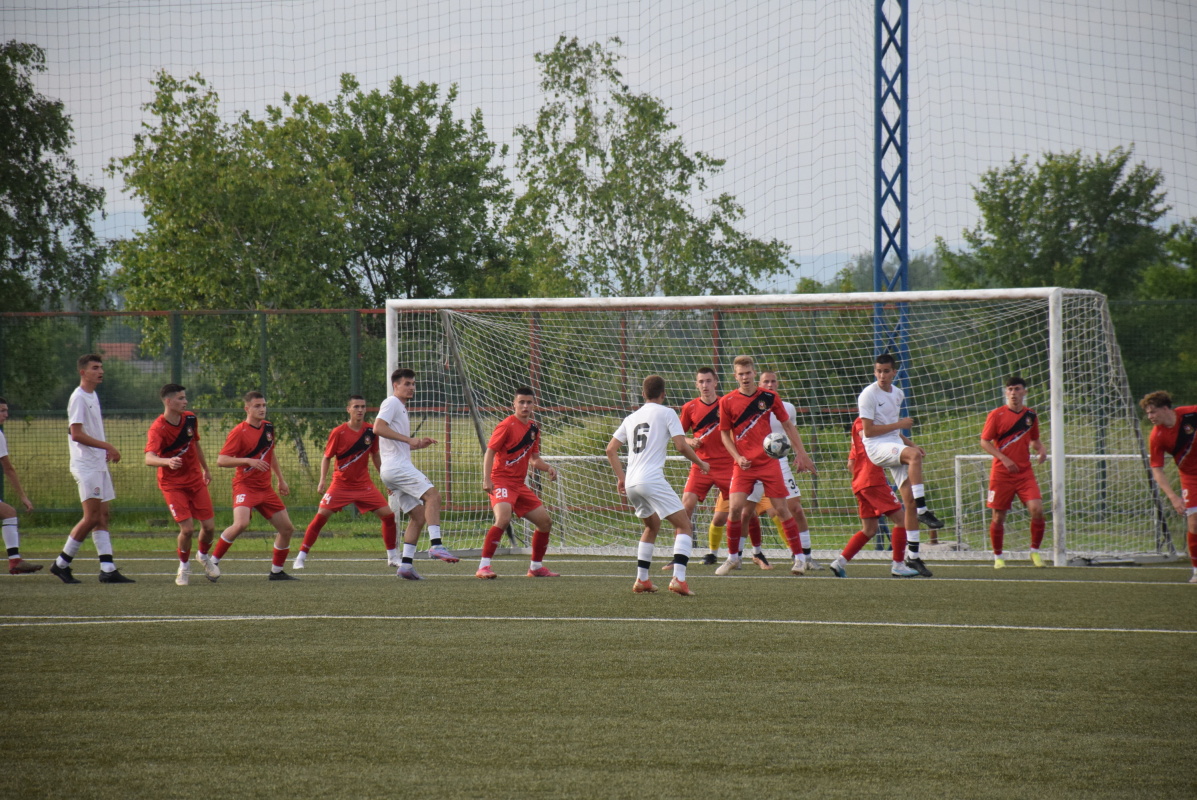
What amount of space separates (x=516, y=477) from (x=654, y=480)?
2397 millimetres

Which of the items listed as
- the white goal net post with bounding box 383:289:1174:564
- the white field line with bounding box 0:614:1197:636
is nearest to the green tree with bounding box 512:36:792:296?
the white goal net post with bounding box 383:289:1174:564

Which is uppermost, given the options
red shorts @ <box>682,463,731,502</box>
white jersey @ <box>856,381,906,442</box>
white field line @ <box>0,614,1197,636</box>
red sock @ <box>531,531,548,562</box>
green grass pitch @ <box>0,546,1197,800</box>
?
white jersey @ <box>856,381,906,442</box>

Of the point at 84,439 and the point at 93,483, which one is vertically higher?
the point at 84,439

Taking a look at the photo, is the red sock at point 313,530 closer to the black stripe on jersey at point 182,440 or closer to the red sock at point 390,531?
the red sock at point 390,531

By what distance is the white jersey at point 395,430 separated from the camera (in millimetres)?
11320

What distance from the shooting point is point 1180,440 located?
950 centimetres

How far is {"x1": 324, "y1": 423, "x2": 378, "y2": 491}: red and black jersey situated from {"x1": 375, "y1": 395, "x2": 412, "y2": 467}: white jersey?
0.15 m

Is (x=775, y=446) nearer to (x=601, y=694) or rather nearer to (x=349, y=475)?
(x=349, y=475)

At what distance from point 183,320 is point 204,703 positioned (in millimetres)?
11974

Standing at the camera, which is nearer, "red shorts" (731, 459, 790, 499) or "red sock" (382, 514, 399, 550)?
"red shorts" (731, 459, 790, 499)

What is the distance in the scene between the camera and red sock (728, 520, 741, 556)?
10758mm

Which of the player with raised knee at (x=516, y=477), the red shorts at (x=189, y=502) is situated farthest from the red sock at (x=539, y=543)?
the red shorts at (x=189, y=502)

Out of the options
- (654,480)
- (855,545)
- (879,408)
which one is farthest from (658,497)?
(879,408)

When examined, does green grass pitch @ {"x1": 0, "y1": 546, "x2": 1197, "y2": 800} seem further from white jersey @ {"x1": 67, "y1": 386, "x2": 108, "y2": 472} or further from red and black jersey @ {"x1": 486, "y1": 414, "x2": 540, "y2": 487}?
red and black jersey @ {"x1": 486, "y1": 414, "x2": 540, "y2": 487}
